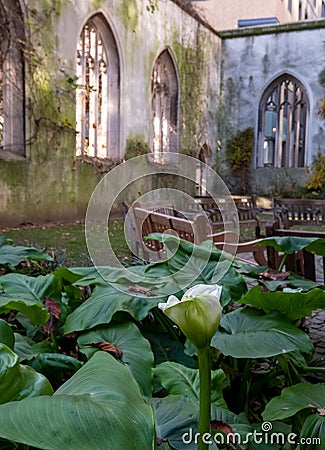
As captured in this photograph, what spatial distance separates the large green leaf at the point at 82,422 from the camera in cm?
48

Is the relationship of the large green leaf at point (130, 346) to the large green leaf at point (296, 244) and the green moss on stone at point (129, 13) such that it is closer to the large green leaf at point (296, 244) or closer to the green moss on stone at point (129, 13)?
the large green leaf at point (296, 244)

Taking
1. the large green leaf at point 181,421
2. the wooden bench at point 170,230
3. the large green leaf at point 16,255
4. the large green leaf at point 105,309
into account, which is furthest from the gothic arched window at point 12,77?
the large green leaf at point 181,421

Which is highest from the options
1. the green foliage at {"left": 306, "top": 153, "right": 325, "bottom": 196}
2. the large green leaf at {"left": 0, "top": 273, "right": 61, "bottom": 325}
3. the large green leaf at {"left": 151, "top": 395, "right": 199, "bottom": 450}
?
the green foliage at {"left": 306, "top": 153, "right": 325, "bottom": 196}

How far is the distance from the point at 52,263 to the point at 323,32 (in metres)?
12.1

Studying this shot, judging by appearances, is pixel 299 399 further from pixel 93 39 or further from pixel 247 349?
pixel 93 39

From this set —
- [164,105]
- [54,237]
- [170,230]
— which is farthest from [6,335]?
[164,105]

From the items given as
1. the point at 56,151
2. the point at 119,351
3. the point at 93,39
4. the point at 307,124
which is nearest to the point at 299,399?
the point at 119,351

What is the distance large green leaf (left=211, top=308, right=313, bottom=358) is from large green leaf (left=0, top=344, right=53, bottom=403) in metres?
0.49

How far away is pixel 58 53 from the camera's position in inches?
297

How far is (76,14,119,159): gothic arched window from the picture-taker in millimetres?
8609

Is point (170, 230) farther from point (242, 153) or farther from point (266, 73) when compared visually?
point (266, 73)

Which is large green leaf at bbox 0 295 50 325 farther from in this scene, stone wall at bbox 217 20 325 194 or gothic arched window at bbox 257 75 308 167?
gothic arched window at bbox 257 75 308 167

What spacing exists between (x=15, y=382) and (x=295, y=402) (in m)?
0.63

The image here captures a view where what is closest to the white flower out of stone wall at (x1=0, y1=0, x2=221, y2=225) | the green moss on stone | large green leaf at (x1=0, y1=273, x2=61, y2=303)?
large green leaf at (x1=0, y1=273, x2=61, y2=303)
